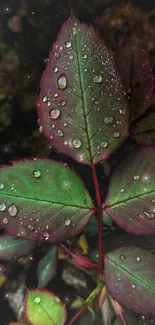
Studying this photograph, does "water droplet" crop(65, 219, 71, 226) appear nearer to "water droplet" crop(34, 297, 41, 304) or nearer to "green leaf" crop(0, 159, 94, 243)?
"green leaf" crop(0, 159, 94, 243)

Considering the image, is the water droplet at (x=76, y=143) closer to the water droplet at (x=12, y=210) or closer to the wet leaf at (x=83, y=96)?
the wet leaf at (x=83, y=96)

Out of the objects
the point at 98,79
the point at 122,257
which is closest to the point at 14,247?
the point at 122,257

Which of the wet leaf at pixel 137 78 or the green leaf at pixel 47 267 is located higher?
the wet leaf at pixel 137 78

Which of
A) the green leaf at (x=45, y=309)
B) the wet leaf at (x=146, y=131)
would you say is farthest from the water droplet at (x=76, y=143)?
the green leaf at (x=45, y=309)

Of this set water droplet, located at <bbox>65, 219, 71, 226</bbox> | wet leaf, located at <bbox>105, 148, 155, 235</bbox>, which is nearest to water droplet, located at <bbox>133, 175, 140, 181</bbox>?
wet leaf, located at <bbox>105, 148, 155, 235</bbox>

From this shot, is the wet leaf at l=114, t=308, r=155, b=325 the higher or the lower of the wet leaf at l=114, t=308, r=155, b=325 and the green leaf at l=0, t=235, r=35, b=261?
the lower

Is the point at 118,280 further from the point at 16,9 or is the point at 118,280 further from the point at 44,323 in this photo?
the point at 16,9

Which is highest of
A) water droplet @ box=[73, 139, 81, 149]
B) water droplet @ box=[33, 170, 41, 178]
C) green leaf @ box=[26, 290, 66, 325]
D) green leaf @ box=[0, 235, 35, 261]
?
water droplet @ box=[73, 139, 81, 149]
